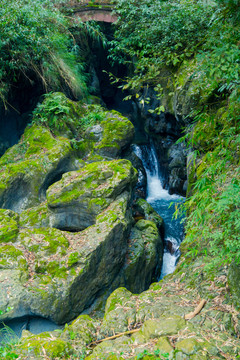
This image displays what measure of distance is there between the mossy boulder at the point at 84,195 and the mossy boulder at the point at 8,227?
87 centimetres

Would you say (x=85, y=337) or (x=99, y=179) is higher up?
(x=99, y=179)

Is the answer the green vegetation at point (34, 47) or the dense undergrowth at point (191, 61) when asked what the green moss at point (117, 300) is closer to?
the dense undergrowth at point (191, 61)

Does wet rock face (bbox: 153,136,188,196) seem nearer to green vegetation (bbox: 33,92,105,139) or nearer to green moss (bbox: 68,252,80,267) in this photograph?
green vegetation (bbox: 33,92,105,139)

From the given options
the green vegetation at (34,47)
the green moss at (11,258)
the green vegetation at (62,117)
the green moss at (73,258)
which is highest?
the green vegetation at (34,47)

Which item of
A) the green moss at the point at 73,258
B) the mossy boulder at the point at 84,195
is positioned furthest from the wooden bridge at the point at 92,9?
the green moss at the point at 73,258

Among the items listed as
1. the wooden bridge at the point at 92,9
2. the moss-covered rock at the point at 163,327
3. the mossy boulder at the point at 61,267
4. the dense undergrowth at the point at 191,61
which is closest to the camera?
the moss-covered rock at the point at 163,327

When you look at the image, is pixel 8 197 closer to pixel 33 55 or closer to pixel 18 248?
pixel 18 248

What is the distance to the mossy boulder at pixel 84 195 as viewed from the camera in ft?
20.3

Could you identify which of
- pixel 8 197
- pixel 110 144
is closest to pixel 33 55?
pixel 110 144

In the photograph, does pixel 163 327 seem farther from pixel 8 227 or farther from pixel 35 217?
pixel 35 217

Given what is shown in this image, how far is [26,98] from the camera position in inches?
382

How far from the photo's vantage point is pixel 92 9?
444 inches

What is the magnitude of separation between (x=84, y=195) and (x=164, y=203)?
15.3 ft

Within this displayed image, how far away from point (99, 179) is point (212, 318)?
4.12m
